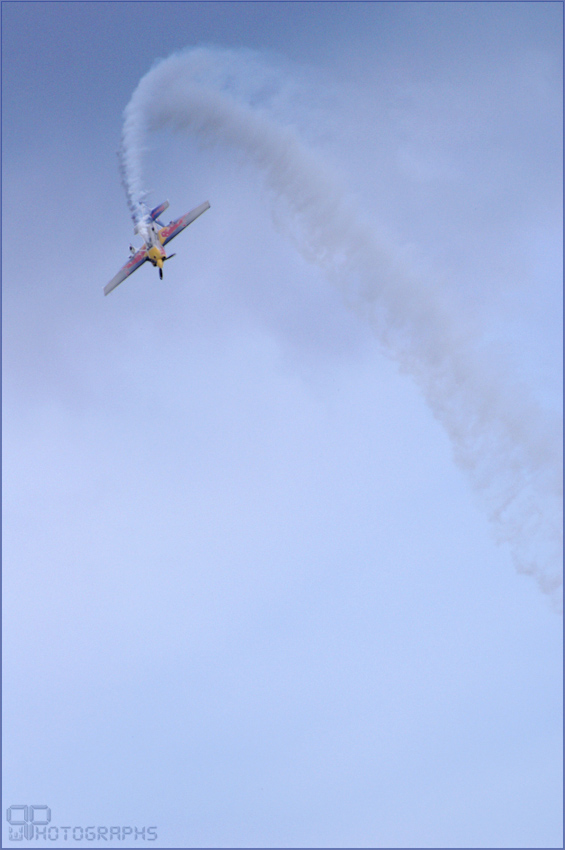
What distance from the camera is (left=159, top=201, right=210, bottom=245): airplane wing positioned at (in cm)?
6172

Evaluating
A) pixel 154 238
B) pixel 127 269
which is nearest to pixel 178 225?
pixel 154 238

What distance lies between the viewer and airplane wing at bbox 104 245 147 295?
204ft

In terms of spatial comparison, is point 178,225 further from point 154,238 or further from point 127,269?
point 127,269

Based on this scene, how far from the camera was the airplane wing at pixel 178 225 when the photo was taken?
61.7 meters

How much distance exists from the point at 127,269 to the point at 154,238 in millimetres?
3277

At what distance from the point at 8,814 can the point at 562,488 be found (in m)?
40.5

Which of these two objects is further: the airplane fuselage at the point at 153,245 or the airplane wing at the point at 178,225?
the airplane wing at the point at 178,225

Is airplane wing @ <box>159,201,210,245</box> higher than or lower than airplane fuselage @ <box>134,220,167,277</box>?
higher

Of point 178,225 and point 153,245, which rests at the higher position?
point 178,225

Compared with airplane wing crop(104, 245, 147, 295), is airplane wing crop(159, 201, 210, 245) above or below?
above

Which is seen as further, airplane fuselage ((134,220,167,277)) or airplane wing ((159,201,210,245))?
airplane wing ((159,201,210,245))

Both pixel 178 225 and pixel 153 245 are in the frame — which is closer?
pixel 153 245

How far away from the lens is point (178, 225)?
204 ft

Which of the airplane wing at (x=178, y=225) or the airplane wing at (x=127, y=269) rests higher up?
the airplane wing at (x=178, y=225)
